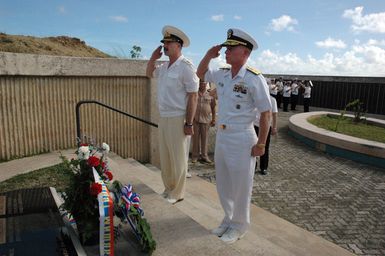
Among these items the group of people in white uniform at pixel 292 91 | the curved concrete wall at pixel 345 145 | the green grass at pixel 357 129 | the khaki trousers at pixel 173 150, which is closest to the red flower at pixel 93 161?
the khaki trousers at pixel 173 150

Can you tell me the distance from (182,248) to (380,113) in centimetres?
1570

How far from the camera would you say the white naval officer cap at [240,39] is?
3051mm

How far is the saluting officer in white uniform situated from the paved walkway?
143 centimetres

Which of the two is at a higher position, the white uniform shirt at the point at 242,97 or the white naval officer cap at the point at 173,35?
the white naval officer cap at the point at 173,35

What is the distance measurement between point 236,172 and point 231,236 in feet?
2.01

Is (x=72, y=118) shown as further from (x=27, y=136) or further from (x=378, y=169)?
(x=378, y=169)

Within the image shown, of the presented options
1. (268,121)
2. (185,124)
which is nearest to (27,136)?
(185,124)

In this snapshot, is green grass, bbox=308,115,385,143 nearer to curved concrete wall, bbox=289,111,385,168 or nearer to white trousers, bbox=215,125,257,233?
curved concrete wall, bbox=289,111,385,168

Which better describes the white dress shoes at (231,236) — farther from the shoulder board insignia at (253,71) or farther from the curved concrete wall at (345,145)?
the curved concrete wall at (345,145)

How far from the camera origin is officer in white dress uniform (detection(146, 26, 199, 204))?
3.86 metres

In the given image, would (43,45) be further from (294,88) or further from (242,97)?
(294,88)

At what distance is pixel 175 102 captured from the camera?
12.8 ft

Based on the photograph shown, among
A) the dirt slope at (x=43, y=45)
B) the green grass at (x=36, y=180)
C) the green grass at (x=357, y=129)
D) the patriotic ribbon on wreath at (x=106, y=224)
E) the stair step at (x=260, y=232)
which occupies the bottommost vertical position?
the stair step at (x=260, y=232)

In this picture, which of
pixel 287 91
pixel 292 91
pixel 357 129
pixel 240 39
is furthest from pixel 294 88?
pixel 240 39
